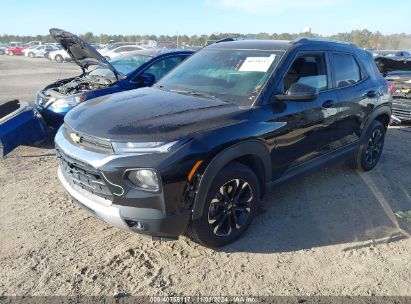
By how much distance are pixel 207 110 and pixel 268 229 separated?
4.61 feet

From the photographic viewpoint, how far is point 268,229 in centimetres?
382

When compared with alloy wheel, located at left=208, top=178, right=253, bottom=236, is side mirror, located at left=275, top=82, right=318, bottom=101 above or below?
above

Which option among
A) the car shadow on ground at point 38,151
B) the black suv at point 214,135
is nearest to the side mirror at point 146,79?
the car shadow on ground at point 38,151

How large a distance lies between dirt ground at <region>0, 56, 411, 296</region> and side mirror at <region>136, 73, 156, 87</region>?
2.68 m

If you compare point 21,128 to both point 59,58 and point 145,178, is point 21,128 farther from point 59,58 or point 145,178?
point 59,58

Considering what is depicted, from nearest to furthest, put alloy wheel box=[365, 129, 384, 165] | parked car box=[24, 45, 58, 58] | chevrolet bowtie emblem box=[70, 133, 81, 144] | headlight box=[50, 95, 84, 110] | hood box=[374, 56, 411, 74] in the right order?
chevrolet bowtie emblem box=[70, 133, 81, 144], alloy wheel box=[365, 129, 384, 165], headlight box=[50, 95, 84, 110], hood box=[374, 56, 411, 74], parked car box=[24, 45, 58, 58]

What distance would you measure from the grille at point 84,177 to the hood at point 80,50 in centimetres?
338

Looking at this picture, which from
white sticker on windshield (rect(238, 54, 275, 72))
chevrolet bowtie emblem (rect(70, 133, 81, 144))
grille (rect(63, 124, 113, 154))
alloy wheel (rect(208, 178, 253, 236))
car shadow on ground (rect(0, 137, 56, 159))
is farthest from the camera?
car shadow on ground (rect(0, 137, 56, 159))

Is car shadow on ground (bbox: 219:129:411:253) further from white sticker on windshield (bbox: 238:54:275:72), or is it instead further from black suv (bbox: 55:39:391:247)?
white sticker on windshield (bbox: 238:54:275:72)

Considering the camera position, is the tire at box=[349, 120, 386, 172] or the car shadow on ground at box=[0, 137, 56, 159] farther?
the car shadow on ground at box=[0, 137, 56, 159]

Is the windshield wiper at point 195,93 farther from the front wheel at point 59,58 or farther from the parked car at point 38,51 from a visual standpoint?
the parked car at point 38,51

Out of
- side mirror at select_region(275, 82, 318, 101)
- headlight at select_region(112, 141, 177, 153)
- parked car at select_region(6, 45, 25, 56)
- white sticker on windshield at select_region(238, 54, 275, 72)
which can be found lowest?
parked car at select_region(6, 45, 25, 56)

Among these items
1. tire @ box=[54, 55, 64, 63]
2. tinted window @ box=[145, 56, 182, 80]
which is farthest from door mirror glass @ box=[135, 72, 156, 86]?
tire @ box=[54, 55, 64, 63]

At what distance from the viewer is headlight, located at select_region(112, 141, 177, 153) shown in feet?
9.20
